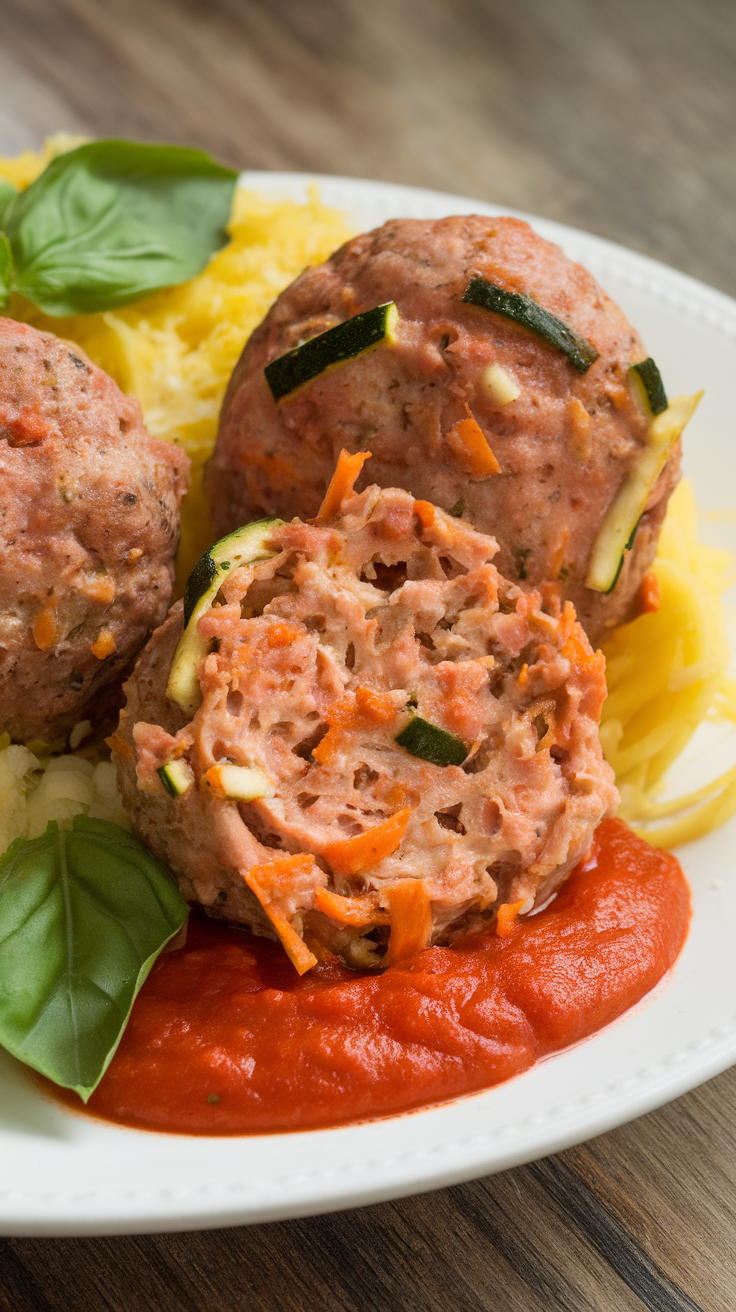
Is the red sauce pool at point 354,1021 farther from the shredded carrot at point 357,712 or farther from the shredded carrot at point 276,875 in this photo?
the shredded carrot at point 357,712

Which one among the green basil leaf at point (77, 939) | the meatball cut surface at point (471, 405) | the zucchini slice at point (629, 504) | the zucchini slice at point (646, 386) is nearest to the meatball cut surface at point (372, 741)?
the green basil leaf at point (77, 939)

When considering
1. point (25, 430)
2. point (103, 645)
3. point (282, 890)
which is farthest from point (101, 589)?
point (282, 890)

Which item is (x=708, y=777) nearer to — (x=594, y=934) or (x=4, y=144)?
(x=594, y=934)

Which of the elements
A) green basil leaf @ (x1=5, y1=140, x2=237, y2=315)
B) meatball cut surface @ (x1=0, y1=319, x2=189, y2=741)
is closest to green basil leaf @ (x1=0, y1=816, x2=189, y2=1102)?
meatball cut surface @ (x1=0, y1=319, x2=189, y2=741)

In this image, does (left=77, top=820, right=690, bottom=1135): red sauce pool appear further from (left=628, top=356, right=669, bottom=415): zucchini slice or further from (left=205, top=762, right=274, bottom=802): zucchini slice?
(left=628, top=356, right=669, bottom=415): zucchini slice

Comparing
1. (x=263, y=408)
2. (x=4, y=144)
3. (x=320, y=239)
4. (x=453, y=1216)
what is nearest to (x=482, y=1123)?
(x=453, y=1216)

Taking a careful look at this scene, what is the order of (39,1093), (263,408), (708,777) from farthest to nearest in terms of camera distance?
(708,777) → (263,408) → (39,1093)
